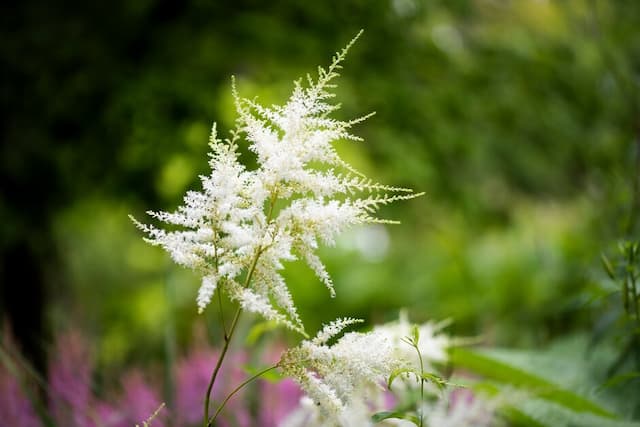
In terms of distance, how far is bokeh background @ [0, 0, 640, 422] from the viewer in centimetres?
234

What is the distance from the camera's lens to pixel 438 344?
54.0 inches

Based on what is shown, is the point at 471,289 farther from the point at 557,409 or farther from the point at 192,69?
the point at 192,69

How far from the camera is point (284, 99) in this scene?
2.73m

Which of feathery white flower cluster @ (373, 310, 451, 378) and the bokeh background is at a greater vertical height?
the bokeh background

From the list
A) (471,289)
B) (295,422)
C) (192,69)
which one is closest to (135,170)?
(192,69)

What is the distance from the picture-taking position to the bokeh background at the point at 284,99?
2344 mm

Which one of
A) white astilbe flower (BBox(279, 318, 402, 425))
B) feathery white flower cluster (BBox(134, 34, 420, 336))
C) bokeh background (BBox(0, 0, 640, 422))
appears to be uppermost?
bokeh background (BBox(0, 0, 640, 422))

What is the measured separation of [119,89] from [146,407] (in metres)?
1.32

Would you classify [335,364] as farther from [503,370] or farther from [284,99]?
[284,99]

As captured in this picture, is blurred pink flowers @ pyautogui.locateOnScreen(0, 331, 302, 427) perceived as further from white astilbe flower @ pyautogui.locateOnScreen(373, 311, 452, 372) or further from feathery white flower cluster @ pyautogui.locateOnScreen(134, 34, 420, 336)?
feathery white flower cluster @ pyautogui.locateOnScreen(134, 34, 420, 336)

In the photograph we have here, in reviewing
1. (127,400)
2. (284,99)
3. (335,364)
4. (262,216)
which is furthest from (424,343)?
(284,99)

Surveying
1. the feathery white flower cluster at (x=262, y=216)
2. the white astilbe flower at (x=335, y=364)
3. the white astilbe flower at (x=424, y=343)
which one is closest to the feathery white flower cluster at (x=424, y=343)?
the white astilbe flower at (x=424, y=343)

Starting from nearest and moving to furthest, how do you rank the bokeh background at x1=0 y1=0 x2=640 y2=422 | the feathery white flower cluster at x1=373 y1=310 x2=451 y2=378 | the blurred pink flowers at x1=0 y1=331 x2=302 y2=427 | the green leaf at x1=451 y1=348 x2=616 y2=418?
the feathery white flower cluster at x1=373 y1=310 x2=451 y2=378 → the green leaf at x1=451 y1=348 x2=616 y2=418 → the blurred pink flowers at x1=0 y1=331 x2=302 y2=427 → the bokeh background at x1=0 y1=0 x2=640 y2=422

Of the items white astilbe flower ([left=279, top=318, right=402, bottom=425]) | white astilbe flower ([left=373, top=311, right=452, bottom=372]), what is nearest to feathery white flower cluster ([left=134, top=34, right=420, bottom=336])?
white astilbe flower ([left=279, top=318, right=402, bottom=425])
